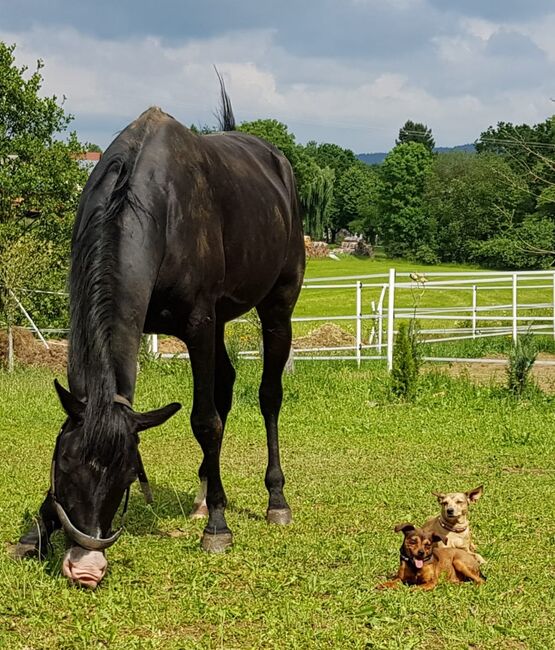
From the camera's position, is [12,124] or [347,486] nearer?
[347,486]

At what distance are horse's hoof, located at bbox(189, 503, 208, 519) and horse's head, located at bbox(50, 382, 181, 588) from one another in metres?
1.72

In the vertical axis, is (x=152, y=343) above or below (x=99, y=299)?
below

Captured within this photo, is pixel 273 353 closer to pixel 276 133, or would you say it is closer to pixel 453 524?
pixel 453 524

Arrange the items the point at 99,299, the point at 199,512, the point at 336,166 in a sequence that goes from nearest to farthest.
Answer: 1. the point at 99,299
2. the point at 199,512
3. the point at 336,166

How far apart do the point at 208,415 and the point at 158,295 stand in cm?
77

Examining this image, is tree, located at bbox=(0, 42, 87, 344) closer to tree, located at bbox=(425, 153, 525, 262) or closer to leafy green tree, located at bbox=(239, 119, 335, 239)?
tree, located at bbox=(425, 153, 525, 262)

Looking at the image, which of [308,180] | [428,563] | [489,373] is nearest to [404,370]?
[489,373]

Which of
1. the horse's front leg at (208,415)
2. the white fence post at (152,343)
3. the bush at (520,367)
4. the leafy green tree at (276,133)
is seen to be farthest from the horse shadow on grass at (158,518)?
the leafy green tree at (276,133)

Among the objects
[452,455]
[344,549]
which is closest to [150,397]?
[452,455]

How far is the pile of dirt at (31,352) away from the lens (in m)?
14.2

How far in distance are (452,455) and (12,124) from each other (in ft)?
47.0

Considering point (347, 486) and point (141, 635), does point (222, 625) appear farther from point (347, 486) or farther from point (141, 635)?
point (347, 486)

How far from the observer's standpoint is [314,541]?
16.0 ft

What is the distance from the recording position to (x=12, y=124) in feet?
60.9
